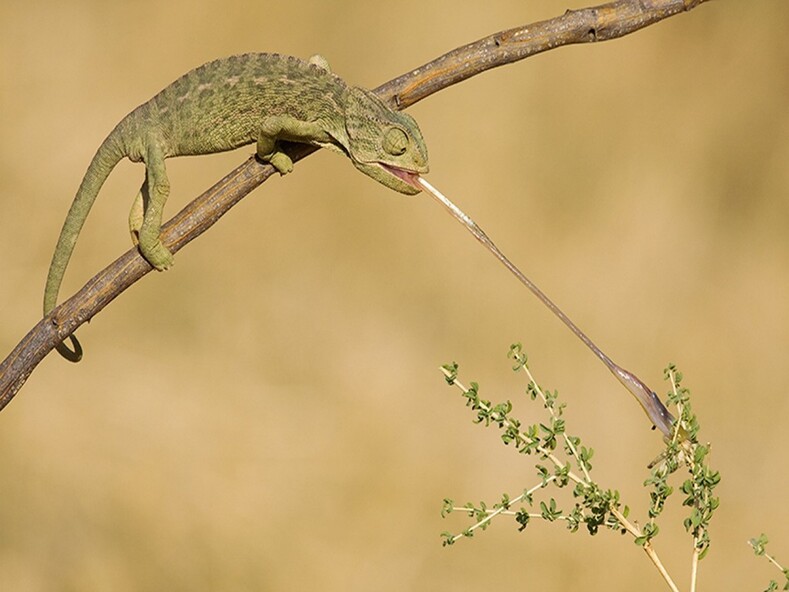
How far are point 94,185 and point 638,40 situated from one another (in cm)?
289

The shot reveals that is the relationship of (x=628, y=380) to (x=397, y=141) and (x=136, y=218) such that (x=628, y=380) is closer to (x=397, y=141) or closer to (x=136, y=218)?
(x=397, y=141)

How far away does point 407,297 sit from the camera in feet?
15.5

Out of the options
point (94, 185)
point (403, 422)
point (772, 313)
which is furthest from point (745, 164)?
point (94, 185)

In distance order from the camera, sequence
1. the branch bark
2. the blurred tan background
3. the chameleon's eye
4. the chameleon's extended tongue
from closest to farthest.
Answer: the chameleon's extended tongue → the branch bark → the chameleon's eye → the blurred tan background

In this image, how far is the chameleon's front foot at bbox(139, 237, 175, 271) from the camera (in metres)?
2.14

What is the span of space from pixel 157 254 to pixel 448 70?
0.61 meters

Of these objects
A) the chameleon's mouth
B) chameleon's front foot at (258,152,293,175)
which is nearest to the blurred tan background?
chameleon's front foot at (258,152,293,175)

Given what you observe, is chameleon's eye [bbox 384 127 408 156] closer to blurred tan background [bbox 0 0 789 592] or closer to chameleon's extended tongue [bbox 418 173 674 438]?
chameleon's extended tongue [bbox 418 173 674 438]

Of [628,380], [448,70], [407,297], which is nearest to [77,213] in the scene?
[448,70]

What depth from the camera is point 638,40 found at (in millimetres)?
4727

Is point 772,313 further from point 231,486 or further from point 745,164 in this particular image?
point 231,486

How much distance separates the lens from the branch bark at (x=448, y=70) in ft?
6.44

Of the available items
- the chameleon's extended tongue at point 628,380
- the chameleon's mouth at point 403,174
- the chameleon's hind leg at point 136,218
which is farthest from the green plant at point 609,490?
the chameleon's hind leg at point 136,218

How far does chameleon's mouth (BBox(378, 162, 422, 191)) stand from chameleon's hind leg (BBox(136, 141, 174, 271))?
41cm
